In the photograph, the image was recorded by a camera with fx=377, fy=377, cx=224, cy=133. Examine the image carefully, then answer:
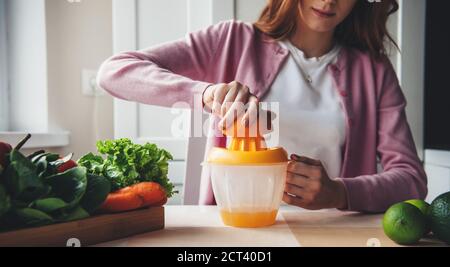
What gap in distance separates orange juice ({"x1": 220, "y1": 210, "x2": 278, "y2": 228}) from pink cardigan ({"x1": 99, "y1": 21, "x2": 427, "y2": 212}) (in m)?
0.18

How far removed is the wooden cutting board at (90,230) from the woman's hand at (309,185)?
17 centimetres

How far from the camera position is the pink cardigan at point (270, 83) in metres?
0.56

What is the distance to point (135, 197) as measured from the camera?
373 mm

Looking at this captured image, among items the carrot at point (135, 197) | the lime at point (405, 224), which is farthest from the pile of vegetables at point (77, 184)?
the lime at point (405, 224)

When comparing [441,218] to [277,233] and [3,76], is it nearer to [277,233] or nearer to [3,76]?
[277,233]

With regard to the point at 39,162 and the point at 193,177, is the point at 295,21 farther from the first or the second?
the point at 39,162

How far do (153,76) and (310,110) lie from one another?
0.26 meters

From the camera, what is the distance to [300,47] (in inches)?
27.0

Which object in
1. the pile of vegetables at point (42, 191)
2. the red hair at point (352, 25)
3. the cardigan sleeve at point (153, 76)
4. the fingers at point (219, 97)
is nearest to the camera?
the pile of vegetables at point (42, 191)

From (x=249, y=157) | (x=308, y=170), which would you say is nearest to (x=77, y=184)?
(x=249, y=157)

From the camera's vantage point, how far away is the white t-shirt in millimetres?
596

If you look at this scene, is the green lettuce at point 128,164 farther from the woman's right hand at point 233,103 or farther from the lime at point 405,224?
the lime at point 405,224

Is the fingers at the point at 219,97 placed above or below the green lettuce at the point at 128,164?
above

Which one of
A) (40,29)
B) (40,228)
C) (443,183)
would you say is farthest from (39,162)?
(443,183)
